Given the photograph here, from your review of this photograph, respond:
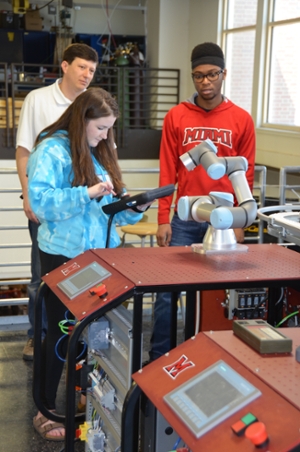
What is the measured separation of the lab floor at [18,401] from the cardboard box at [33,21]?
743 cm

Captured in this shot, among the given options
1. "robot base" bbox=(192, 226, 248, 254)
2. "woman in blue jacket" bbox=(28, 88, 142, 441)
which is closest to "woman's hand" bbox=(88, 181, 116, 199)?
"woman in blue jacket" bbox=(28, 88, 142, 441)

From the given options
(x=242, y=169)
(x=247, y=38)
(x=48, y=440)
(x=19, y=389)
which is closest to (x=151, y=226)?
(x=19, y=389)

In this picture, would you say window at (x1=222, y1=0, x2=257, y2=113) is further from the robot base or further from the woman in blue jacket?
the robot base

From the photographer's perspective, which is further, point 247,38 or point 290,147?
point 247,38

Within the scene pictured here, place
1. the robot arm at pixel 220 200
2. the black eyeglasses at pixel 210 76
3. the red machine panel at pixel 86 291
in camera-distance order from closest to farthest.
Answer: the red machine panel at pixel 86 291 < the robot arm at pixel 220 200 < the black eyeglasses at pixel 210 76

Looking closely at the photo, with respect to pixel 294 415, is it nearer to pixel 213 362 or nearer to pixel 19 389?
pixel 213 362

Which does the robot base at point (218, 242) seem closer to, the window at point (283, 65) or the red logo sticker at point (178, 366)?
the red logo sticker at point (178, 366)

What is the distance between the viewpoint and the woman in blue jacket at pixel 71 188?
231 centimetres

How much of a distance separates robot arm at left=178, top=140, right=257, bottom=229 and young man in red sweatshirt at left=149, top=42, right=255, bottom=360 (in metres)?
0.67

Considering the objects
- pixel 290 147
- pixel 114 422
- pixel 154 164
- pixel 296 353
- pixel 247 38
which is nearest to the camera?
pixel 296 353

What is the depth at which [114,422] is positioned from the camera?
1883mm

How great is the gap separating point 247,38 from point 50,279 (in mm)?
6454

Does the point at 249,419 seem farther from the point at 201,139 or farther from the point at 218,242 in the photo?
the point at 201,139

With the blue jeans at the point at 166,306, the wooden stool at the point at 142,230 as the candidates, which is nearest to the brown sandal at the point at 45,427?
the blue jeans at the point at 166,306
